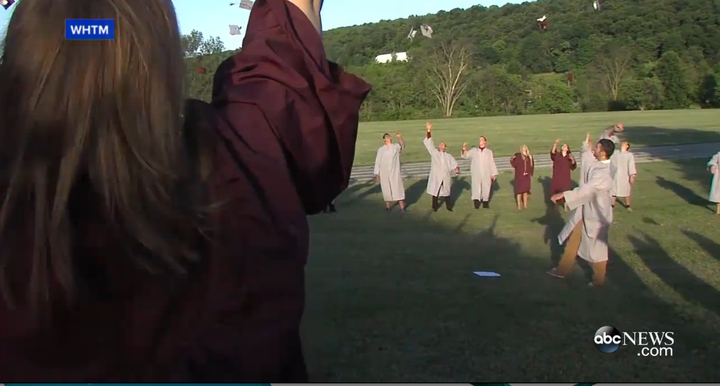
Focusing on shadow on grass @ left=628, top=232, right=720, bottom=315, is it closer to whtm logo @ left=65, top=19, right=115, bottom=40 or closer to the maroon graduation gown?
the maroon graduation gown

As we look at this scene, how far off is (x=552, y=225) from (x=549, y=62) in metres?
48.8

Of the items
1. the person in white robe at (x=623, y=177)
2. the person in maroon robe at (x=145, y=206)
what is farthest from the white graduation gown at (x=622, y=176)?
the person in maroon robe at (x=145, y=206)

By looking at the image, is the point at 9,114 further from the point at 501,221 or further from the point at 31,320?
the point at 501,221

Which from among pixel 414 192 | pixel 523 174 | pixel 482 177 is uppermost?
pixel 523 174

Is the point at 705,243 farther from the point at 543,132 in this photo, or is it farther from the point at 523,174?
the point at 543,132

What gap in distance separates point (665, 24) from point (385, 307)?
63.5 m

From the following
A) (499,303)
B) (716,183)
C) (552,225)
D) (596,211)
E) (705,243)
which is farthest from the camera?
(716,183)

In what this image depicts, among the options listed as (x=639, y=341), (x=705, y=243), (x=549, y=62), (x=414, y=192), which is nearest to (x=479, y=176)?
(x=414, y=192)

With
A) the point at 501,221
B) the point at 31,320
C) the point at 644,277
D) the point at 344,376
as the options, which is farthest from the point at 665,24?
the point at 31,320

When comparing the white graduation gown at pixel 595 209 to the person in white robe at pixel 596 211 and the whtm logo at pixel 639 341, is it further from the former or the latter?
the whtm logo at pixel 639 341

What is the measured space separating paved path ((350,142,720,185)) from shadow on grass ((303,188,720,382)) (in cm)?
1165

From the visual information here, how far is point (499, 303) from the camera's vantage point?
7.35 meters

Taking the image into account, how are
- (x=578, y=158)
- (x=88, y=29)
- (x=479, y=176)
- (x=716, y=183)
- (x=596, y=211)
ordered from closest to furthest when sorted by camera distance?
(x=88, y=29) < (x=596, y=211) < (x=716, y=183) < (x=479, y=176) < (x=578, y=158)

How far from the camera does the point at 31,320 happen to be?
87 centimetres
